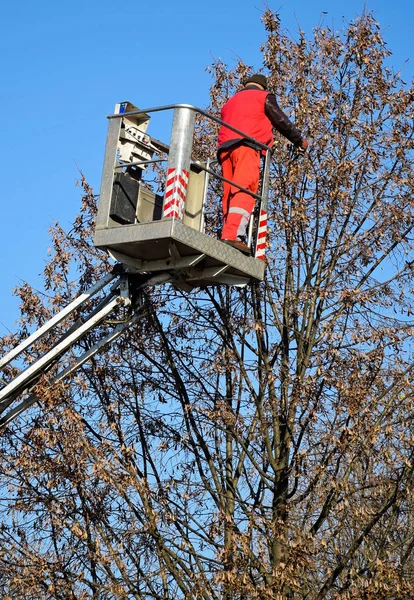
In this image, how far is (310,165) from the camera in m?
13.0

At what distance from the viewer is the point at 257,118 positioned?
1128 centimetres

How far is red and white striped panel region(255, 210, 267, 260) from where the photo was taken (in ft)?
35.8

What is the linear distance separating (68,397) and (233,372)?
Answer: 201 centimetres

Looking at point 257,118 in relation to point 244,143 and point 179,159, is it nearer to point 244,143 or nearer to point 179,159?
point 244,143

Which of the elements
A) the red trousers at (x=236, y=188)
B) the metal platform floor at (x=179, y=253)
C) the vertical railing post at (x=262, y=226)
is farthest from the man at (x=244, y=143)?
the metal platform floor at (x=179, y=253)

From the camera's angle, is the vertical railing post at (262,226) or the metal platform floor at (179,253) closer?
the metal platform floor at (179,253)

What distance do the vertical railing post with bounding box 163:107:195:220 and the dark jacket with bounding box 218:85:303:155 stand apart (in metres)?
0.94

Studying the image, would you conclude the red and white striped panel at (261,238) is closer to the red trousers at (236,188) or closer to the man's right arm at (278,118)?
the red trousers at (236,188)

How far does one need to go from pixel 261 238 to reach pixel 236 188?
535 millimetres

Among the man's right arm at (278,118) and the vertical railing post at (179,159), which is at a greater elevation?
the man's right arm at (278,118)

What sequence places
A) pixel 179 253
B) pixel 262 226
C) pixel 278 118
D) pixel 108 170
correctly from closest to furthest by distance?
pixel 179 253 → pixel 108 170 → pixel 262 226 → pixel 278 118

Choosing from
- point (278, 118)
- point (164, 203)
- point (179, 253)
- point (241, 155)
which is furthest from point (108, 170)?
point (278, 118)

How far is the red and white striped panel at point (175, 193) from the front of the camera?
10.1 meters

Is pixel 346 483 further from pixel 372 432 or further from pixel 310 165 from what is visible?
pixel 310 165
